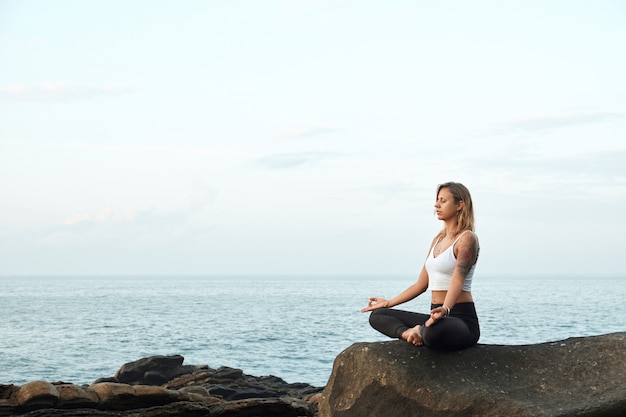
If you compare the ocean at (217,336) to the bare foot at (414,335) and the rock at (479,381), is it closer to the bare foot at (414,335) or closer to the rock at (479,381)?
the rock at (479,381)

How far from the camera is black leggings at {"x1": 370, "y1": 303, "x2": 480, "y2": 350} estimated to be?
7.43m

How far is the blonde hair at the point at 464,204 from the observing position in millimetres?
7660

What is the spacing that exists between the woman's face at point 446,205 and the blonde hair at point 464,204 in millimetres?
30

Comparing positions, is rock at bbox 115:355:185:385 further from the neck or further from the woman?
the neck

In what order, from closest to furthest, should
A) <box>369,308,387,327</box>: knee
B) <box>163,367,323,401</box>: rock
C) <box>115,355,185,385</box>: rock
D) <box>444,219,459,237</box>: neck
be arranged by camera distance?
<box>444,219,459,237</box>: neck → <box>369,308,387,327</box>: knee → <box>163,367,323,401</box>: rock → <box>115,355,185,385</box>: rock

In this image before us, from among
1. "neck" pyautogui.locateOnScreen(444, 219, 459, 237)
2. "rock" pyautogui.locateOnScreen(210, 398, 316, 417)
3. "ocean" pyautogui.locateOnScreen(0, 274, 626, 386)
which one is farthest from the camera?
"ocean" pyautogui.locateOnScreen(0, 274, 626, 386)

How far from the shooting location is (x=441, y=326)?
738 cm

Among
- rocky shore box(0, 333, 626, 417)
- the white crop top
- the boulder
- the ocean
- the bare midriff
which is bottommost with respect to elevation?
the ocean

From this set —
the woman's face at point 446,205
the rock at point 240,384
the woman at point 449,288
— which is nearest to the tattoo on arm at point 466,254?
the woman at point 449,288

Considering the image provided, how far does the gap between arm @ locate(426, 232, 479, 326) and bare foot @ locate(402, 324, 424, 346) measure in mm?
139

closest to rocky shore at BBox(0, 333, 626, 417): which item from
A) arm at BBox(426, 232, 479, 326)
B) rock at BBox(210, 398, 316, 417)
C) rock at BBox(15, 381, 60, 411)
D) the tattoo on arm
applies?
arm at BBox(426, 232, 479, 326)

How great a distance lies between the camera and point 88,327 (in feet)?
179

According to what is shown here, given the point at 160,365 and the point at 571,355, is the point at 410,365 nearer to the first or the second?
the point at 571,355

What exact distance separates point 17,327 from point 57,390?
47169mm
